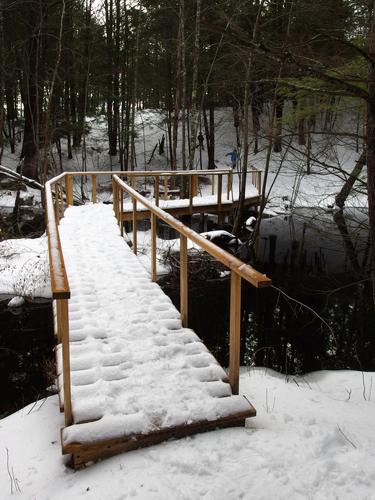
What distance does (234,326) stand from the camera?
325cm

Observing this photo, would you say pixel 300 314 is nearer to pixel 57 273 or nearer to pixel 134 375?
pixel 134 375

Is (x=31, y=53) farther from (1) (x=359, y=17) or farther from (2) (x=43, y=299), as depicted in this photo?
(1) (x=359, y=17)

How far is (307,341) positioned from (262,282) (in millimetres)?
5577

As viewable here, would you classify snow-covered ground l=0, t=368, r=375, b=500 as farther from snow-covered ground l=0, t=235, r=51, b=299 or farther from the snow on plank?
snow-covered ground l=0, t=235, r=51, b=299

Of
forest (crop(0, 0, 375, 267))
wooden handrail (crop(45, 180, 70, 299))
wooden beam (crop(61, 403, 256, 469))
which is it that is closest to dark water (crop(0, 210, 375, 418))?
wooden handrail (crop(45, 180, 70, 299))

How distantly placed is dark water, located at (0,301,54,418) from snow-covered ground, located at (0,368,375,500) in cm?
239

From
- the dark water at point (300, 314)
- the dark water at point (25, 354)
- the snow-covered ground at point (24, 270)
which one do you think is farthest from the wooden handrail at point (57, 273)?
the snow-covered ground at point (24, 270)

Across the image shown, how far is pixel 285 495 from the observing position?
2387mm

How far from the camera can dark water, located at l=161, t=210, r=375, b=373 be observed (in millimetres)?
7148

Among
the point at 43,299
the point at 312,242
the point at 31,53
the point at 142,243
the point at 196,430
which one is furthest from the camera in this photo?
the point at 31,53

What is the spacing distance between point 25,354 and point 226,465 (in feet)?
17.0

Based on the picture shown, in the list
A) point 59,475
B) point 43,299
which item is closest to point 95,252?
point 43,299

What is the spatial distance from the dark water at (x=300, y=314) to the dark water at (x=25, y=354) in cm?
278

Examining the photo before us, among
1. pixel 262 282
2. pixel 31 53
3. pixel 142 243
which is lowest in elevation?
pixel 142 243
